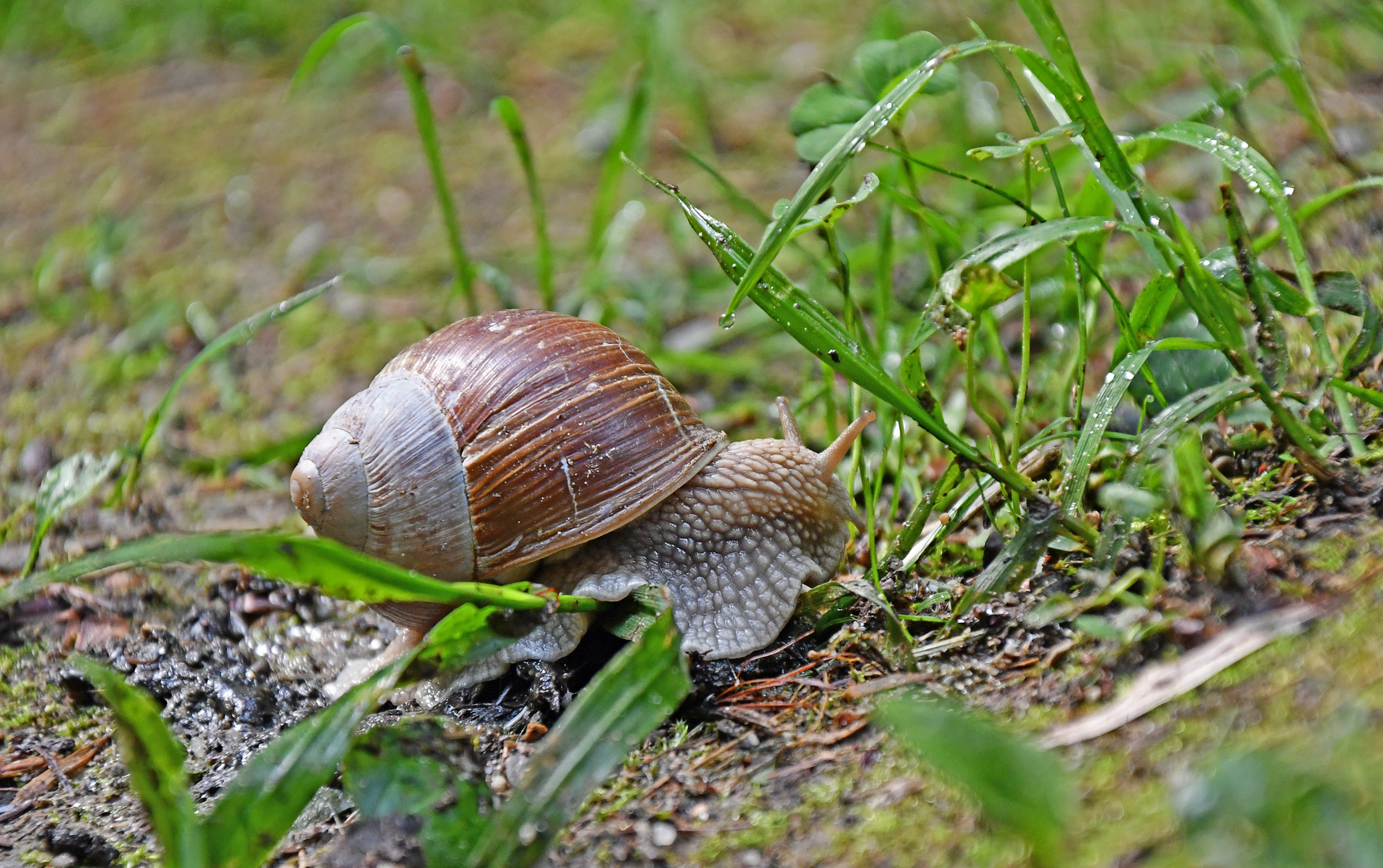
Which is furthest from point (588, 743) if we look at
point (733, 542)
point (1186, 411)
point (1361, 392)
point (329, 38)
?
point (329, 38)

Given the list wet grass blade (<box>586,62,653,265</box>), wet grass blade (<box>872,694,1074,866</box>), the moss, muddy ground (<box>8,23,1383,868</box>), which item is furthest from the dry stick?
wet grass blade (<box>586,62,653,265</box>)

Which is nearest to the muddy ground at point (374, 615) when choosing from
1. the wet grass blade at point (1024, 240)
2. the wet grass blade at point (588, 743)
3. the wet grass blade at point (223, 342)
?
the wet grass blade at point (588, 743)

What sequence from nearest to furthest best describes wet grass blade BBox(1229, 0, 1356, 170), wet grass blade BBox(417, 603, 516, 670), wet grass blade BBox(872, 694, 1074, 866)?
wet grass blade BBox(872, 694, 1074, 866) → wet grass blade BBox(417, 603, 516, 670) → wet grass blade BBox(1229, 0, 1356, 170)

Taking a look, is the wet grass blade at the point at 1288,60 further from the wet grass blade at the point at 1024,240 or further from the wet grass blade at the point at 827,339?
the wet grass blade at the point at 827,339

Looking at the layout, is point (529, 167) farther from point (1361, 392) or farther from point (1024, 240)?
point (1361, 392)

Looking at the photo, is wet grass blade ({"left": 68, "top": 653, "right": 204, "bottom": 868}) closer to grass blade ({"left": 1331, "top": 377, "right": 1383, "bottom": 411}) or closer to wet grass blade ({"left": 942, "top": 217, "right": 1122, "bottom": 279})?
wet grass blade ({"left": 942, "top": 217, "right": 1122, "bottom": 279})

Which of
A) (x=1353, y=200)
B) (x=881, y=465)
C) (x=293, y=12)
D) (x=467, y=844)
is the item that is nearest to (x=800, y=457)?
(x=881, y=465)
